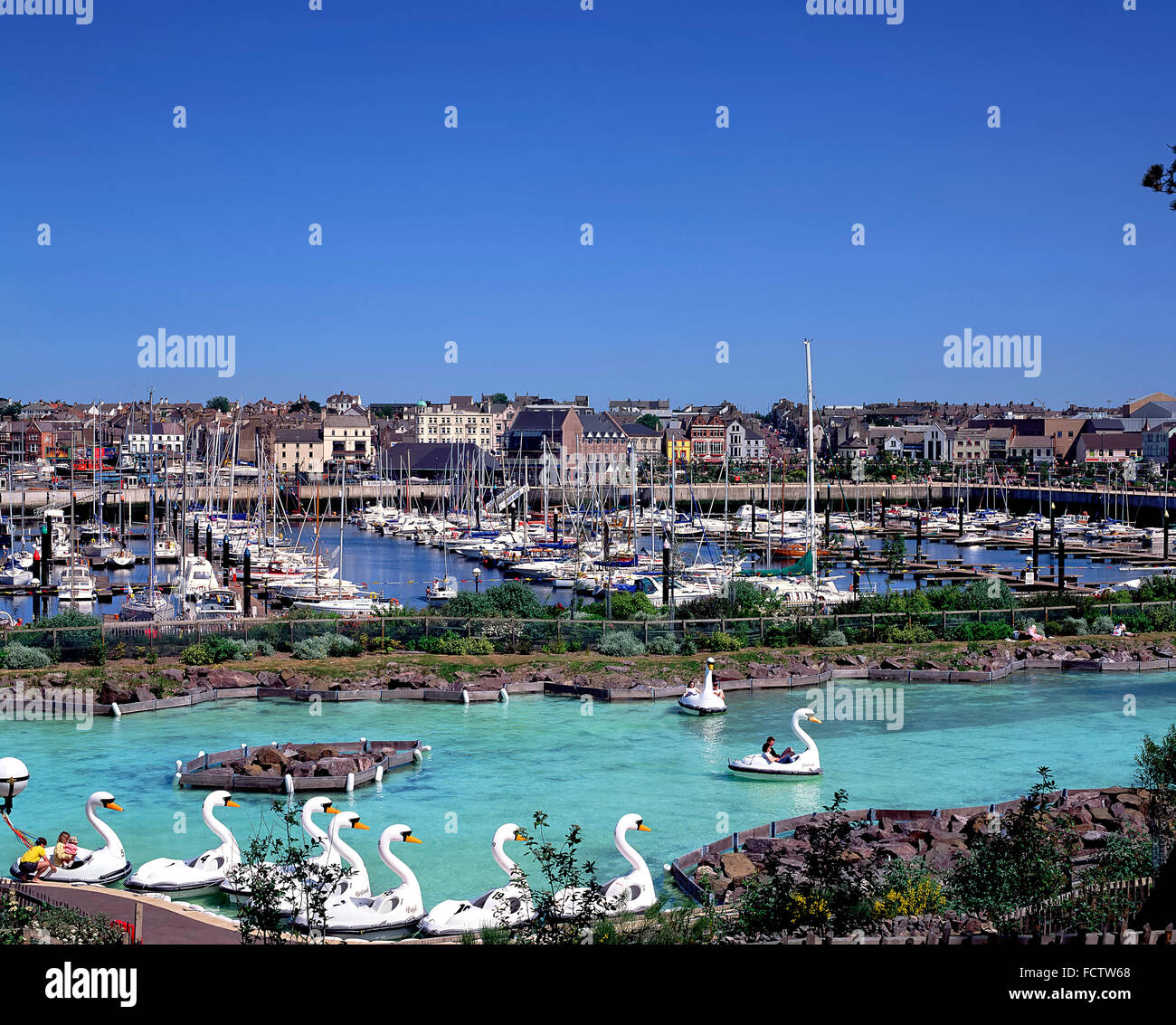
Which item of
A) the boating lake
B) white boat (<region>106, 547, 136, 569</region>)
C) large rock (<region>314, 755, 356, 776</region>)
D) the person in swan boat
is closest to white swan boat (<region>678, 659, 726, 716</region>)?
the person in swan boat

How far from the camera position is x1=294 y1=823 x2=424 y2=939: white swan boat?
42.1 ft

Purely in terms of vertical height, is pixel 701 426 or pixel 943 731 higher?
pixel 701 426

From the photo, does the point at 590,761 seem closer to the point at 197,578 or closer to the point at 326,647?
the point at 326,647

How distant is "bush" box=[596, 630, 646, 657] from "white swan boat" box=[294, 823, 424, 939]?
16.1 m

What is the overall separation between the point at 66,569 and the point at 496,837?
4737 centimetres

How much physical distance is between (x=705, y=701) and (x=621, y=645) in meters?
5.31

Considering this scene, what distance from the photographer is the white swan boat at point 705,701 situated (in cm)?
2423

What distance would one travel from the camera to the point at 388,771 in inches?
786

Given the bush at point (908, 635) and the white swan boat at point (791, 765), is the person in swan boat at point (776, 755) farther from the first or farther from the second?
the bush at point (908, 635)

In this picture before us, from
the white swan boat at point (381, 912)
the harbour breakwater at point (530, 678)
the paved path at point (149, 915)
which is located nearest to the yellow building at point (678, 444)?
the harbour breakwater at point (530, 678)

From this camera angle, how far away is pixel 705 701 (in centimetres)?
2428

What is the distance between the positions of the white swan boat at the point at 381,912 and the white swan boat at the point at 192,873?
1.73 m
